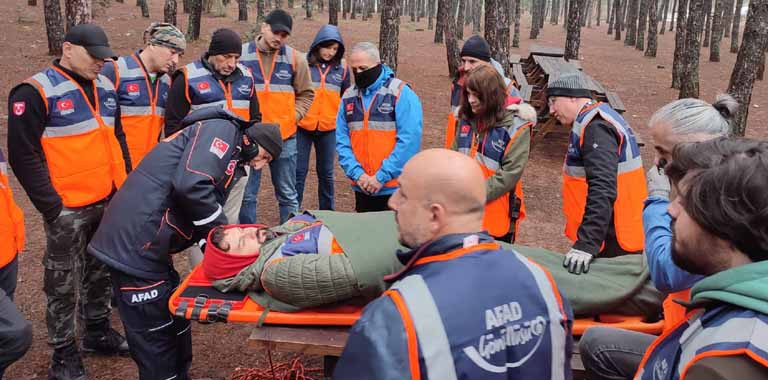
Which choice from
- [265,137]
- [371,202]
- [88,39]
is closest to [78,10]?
[88,39]

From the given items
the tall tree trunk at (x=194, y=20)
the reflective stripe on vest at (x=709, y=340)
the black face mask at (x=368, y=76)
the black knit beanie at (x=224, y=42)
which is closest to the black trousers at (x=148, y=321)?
the black knit beanie at (x=224, y=42)

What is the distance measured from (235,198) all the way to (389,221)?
1524 millimetres

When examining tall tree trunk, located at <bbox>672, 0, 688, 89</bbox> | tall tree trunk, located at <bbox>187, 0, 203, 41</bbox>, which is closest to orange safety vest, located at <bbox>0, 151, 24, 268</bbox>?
tall tree trunk, located at <bbox>187, 0, 203, 41</bbox>

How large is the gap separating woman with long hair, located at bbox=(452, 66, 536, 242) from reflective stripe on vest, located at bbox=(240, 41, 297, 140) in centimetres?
205

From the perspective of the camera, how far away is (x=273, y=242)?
3.89 m

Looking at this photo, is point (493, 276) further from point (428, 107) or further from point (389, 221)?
point (428, 107)

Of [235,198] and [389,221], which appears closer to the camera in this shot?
[389,221]

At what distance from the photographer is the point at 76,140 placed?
3973mm

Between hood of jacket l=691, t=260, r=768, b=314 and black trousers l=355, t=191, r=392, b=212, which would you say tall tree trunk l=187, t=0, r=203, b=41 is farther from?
hood of jacket l=691, t=260, r=768, b=314

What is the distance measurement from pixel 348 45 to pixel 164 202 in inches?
789

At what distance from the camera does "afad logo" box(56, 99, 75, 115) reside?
387 centimetres

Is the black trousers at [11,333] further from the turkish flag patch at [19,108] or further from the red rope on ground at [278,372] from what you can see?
the red rope on ground at [278,372]

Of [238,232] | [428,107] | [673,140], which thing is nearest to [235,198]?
[238,232]

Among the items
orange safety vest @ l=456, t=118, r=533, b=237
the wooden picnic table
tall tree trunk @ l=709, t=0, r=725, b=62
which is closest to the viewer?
the wooden picnic table
